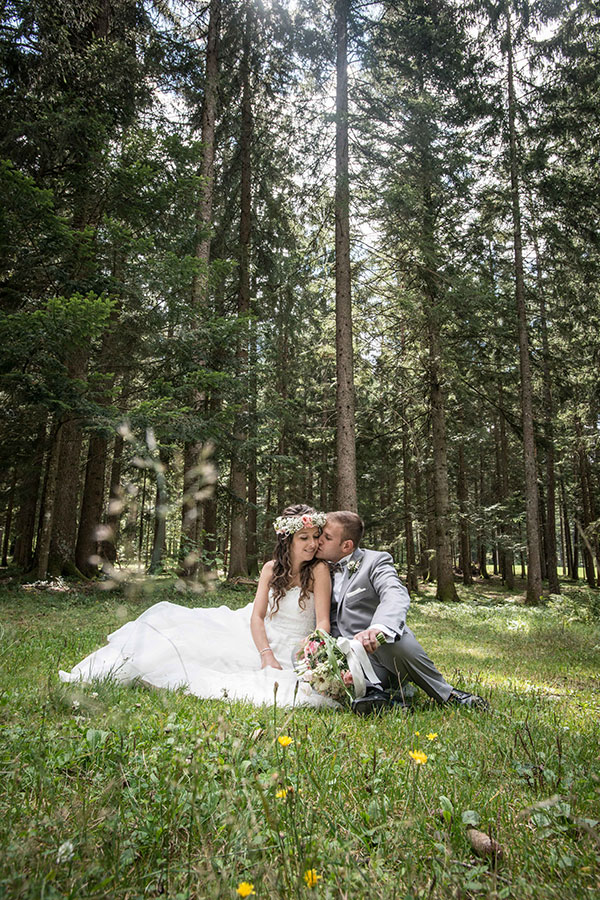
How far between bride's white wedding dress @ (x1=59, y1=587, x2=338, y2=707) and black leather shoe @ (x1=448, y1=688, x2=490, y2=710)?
3.02 ft

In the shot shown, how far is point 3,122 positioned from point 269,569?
10927mm

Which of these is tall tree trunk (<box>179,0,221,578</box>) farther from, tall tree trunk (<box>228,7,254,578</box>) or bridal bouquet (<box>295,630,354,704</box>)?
bridal bouquet (<box>295,630,354,704</box>)

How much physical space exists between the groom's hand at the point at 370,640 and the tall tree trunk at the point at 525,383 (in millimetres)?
12283

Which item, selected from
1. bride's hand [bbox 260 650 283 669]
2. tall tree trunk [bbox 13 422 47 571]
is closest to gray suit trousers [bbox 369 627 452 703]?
bride's hand [bbox 260 650 283 669]

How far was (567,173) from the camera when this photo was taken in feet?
47.3

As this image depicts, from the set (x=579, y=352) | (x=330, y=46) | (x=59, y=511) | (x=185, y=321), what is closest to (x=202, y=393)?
(x=185, y=321)

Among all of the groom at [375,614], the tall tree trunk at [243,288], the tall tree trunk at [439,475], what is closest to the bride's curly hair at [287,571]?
the groom at [375,614]

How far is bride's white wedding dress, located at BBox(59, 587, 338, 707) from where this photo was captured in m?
3.40

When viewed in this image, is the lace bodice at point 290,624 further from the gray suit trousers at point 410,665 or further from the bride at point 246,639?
the gray suit trousers at point 410,665

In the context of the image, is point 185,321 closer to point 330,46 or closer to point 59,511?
point 59,511

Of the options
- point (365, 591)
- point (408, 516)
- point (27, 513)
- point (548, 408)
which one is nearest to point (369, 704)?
point (365, 591)

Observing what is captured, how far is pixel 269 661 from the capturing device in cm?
413

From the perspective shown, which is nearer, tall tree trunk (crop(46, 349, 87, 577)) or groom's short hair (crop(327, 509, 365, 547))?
groom's short hair (crop(327, 509, 365, 547))

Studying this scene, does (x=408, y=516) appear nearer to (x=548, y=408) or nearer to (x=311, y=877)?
(x=548, y=408)
